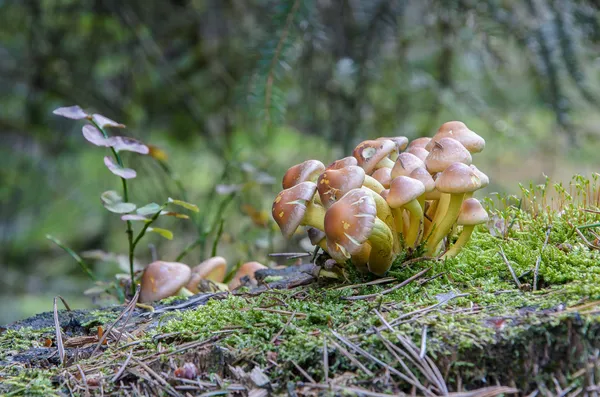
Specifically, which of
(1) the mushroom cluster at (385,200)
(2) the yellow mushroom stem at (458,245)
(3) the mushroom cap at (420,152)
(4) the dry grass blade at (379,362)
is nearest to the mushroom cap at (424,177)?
(1) the mushroom cluster at (385,200)

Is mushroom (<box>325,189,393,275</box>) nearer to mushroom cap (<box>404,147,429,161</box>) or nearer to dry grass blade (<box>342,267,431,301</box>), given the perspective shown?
dry grass blade (<box>342,267,431,301</box>)

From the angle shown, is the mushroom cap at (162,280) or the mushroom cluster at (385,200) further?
the mushroom cap at (162,280)

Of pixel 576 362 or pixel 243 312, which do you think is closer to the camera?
pixel 576 362

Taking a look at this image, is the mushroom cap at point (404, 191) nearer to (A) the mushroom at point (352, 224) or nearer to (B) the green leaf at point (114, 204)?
(A) the mushroom at point (352, 224)

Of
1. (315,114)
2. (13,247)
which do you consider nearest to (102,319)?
(315,114)

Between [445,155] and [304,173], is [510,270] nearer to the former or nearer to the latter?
[445,155]

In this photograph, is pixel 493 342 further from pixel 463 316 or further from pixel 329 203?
pixel 329 203
